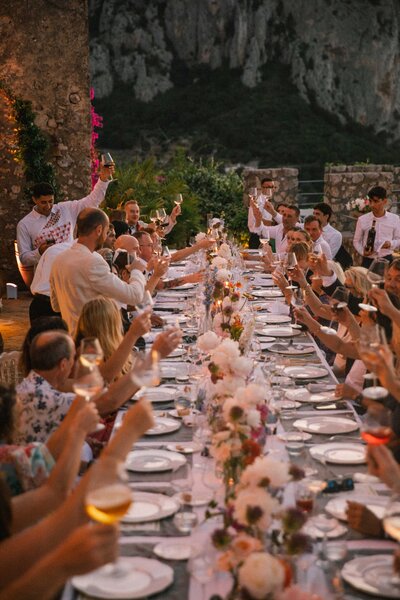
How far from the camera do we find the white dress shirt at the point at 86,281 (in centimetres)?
423

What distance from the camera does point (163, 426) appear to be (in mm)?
3113

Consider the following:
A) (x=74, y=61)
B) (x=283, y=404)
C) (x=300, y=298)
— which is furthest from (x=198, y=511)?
Result: (x=74, y=61)

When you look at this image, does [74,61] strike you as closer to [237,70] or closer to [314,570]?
[314,570]

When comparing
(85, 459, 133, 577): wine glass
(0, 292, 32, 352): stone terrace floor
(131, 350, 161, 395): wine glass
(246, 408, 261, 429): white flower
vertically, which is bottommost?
(0, 292, 32, 352): stone terrace floor

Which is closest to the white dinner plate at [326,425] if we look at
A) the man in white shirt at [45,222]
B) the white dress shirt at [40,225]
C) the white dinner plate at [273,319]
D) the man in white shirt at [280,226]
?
the white dinner plate at [273,319]

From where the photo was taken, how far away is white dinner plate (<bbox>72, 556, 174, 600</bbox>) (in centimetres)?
193

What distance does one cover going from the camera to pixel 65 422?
2.64 meters

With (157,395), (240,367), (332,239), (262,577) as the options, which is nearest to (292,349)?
(157,395)

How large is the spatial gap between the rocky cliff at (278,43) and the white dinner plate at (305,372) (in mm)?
27830

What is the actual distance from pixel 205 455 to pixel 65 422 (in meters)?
0.46

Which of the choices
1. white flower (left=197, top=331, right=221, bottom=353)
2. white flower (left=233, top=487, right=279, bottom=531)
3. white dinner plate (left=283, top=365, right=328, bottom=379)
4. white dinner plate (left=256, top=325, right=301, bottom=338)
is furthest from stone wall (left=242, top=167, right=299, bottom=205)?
white flower (left=233, top=487, right=279, bottom=531)

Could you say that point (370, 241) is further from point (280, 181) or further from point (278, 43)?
point (278, 43)

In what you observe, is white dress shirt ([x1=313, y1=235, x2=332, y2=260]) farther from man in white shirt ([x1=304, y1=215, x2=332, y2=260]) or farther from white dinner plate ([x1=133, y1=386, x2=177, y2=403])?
white dinner plate ([x1=133, y1=386, x2=177, y2=403])

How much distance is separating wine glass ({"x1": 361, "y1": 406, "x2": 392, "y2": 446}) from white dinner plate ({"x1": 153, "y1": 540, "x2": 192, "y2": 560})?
0.55 metres
